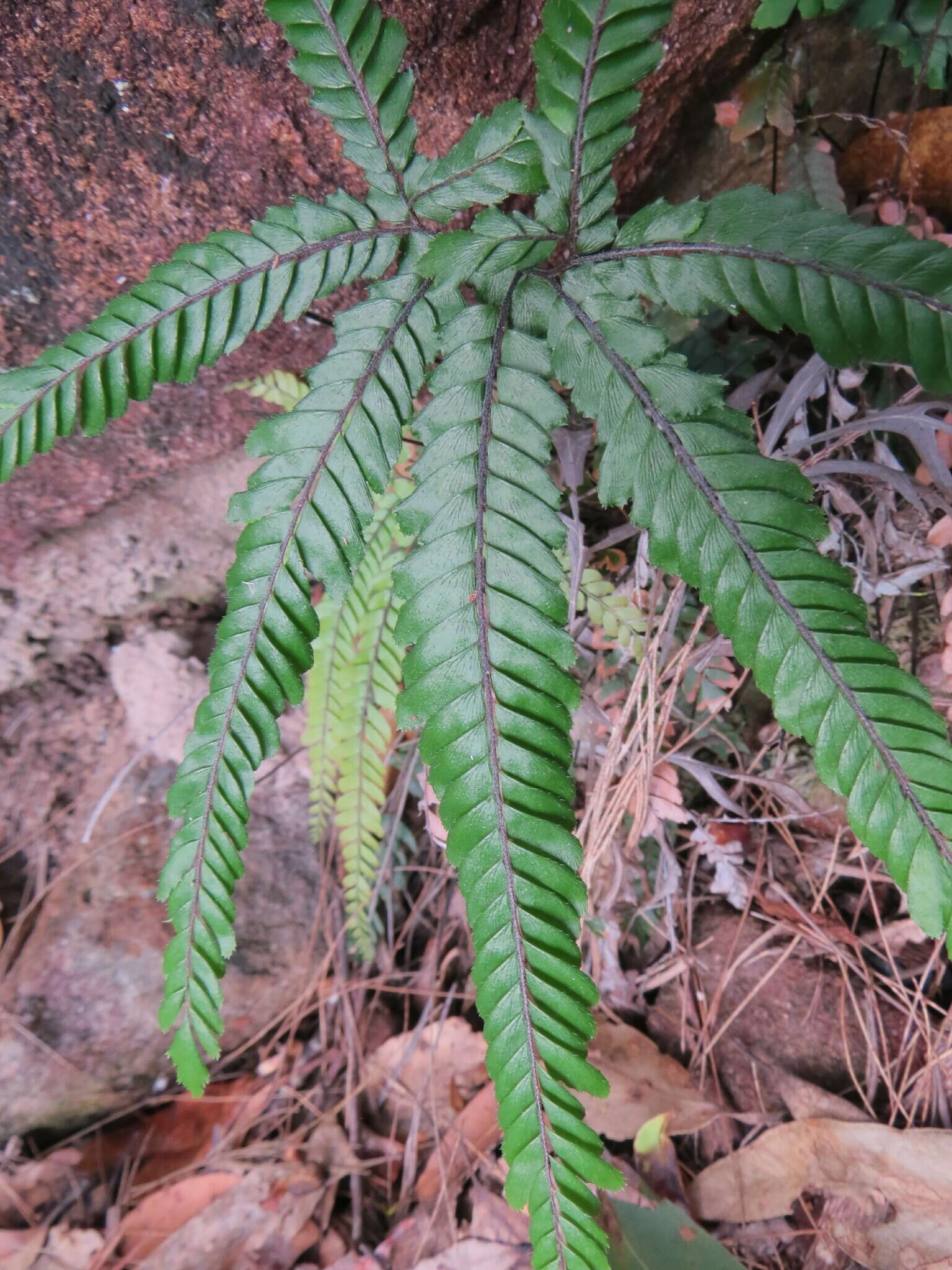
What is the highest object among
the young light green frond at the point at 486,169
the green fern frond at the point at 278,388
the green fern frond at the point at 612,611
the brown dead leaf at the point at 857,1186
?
the green fern frond at the point at 278,388

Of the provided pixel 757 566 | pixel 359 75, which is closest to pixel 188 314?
pixel 359 75

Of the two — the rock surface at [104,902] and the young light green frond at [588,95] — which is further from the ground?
the young light green frond at [588,95]

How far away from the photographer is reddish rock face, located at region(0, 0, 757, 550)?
4.02ft

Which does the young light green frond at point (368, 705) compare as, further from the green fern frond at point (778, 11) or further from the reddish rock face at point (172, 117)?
the green fern frond at point (778, 11)

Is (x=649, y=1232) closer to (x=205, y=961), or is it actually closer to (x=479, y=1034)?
(x=479, y=1034)

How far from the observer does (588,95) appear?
0.91m

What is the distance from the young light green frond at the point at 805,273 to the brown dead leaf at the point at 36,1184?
97.7 inches

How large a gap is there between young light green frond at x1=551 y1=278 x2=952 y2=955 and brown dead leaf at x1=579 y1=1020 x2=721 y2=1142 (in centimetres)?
90

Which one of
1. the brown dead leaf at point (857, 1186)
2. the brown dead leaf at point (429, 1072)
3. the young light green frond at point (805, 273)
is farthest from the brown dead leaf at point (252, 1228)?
the young light green frond at point (805, 273)

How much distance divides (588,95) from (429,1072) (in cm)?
200

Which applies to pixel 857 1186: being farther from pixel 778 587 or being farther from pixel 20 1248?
pixel 20 1248

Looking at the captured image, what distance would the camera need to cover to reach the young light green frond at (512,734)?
3.05 feet

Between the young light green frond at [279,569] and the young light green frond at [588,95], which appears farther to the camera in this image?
the young light green frond at [279,569]

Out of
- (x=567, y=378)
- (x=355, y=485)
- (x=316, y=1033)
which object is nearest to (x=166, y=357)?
(x=355, y=485)
